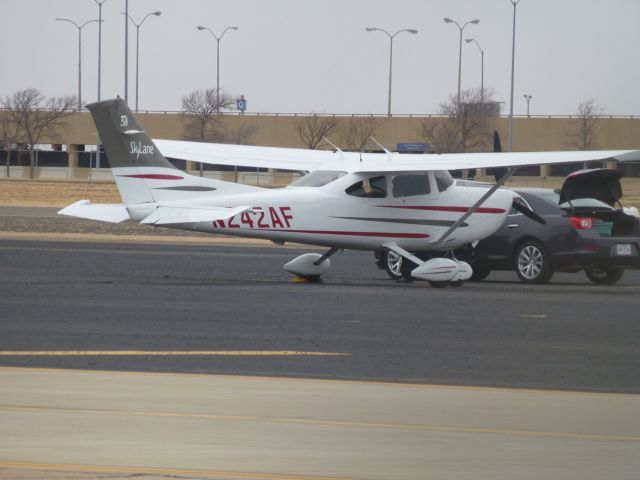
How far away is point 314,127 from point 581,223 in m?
54.7

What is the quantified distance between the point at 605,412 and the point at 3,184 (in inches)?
2128

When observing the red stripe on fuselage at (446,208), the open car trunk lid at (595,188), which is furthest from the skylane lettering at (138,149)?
the open car trunk lid at (595,188)

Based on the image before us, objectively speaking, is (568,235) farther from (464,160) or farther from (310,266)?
(310,266)

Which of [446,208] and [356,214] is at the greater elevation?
[446,208]

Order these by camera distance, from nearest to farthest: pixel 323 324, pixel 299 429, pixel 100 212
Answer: pixel 299 429, pixel 323 324, pixel 100 212

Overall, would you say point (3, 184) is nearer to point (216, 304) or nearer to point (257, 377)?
point (216, 304)

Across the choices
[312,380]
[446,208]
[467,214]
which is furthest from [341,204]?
[312,380]

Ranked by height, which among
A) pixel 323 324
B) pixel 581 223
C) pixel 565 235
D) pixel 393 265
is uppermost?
pixel 581 223

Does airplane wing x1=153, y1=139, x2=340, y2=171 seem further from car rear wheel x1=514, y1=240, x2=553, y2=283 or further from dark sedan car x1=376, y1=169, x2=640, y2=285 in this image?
car rear wheel x1=514, y1=240, x2=553, y2=283

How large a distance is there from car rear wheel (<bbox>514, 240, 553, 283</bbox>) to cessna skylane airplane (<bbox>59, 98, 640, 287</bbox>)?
0.53 meters

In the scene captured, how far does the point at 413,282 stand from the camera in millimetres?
21688

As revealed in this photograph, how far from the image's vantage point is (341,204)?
20.6m

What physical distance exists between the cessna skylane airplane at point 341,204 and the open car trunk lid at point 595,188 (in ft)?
1.41

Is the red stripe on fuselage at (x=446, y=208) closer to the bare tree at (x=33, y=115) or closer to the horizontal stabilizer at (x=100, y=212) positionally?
the horizontal stabilizer at (x=100, y=212)
